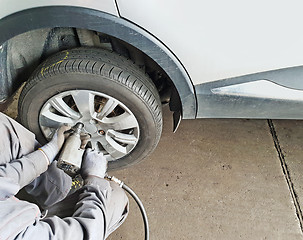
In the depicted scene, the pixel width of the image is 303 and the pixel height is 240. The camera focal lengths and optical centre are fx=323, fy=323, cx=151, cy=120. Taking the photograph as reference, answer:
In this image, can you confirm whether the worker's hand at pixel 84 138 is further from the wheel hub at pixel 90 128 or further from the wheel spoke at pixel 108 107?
the wheel spoke at pixel 108 107

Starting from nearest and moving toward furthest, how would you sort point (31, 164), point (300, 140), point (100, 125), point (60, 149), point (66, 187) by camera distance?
point (31, 164)
point (66, 187)
point (60, 149)
point (100, 125)
point (300, 140)

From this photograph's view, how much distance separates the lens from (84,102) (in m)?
1.63

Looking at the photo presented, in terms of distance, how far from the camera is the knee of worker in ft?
4.79

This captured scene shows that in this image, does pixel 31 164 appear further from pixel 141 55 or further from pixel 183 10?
pixel 183 10

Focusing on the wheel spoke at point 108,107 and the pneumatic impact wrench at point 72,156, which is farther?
the wheel spoke at point 108,107

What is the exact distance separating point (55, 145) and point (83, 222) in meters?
0.49

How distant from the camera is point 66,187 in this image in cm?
140

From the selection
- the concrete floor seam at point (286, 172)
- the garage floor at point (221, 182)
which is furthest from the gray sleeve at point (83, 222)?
the concrete floor seam at point (286, 172)

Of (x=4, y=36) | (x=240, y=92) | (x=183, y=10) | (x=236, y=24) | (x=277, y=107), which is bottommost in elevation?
(x=277, y=107)

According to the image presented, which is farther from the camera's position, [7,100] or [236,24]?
[7,100]

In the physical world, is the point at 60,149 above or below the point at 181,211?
above

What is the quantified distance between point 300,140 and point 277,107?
76cm

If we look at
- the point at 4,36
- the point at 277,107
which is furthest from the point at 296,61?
the point at 4,36

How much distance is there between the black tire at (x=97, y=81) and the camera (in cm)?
152
